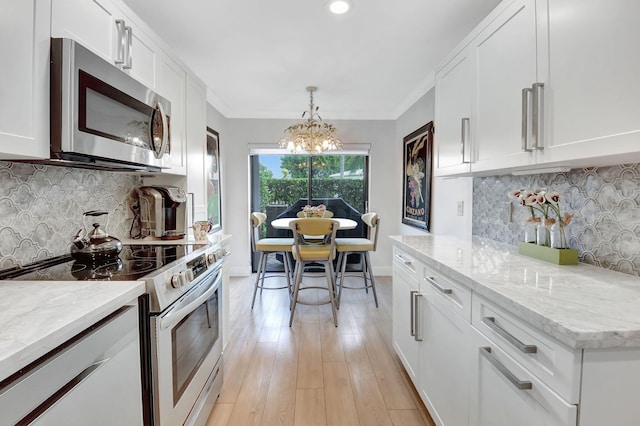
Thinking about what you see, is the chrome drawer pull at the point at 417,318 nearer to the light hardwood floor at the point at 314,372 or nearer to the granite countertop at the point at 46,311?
the light hardwood floor at the point at 314,372

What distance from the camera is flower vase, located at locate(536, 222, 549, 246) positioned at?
1.61 metres

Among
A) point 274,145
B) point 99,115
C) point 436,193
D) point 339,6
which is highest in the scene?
point 339,6

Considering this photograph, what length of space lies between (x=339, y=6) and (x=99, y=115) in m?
1.53

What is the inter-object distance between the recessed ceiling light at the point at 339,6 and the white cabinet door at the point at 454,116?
0.75 metres

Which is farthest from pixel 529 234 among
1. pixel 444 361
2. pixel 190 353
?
pixel 190 353

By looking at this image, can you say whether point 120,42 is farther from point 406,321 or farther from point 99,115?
point 406,321

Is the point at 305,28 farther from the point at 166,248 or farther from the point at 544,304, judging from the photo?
the point at 544,304

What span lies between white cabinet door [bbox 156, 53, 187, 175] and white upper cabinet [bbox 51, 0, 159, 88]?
12cm

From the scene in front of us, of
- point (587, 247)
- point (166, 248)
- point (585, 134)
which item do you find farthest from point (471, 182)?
point (166, 248)

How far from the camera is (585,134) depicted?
1121mm

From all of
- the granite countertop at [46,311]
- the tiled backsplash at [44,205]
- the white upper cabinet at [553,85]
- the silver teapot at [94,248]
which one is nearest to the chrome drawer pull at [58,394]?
the granite countertop at [46,311]

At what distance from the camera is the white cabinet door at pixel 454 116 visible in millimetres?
1923

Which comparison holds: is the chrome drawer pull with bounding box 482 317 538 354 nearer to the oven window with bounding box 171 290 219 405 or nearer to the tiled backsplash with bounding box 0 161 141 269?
the oven window with bounding box 171 290 219 405

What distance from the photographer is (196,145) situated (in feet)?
8.43
